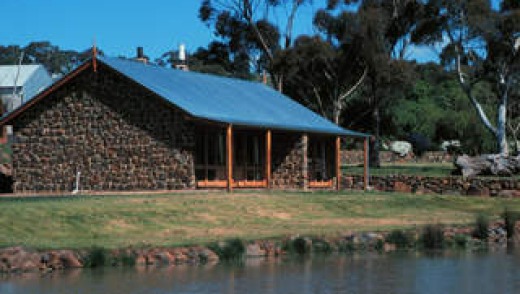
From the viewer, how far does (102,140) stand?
31.2 meters

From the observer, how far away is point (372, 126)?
2135 inches

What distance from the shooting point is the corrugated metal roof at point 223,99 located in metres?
30.5

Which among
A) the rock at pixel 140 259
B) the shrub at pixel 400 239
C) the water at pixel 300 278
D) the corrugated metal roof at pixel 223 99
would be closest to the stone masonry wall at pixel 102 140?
the corrugated metal roof at pixel 223 99

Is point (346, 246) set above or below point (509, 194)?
below

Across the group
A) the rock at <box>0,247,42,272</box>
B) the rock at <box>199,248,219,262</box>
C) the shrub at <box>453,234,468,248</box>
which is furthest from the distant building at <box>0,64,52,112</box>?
the rock at <box>0,247,42,272</box>

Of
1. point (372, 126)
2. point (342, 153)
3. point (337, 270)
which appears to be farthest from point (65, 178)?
point (342, 153)

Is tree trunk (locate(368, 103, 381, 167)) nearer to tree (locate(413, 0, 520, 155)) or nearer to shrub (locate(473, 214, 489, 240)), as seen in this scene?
tree (locate(413, 0, 520, 155))

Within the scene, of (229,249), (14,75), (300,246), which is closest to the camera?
(229,249)

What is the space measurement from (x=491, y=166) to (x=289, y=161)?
27.4 feet

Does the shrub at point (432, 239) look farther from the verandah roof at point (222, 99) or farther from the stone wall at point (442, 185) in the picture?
the stone wall at point (442, 185)

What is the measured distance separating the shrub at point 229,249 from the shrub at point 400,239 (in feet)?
12.1

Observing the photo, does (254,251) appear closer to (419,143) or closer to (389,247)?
(389,247)

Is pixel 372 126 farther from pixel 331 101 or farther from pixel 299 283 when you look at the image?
pixel 299 283

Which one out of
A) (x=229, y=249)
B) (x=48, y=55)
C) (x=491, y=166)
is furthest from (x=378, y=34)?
(x=48, y=55)
